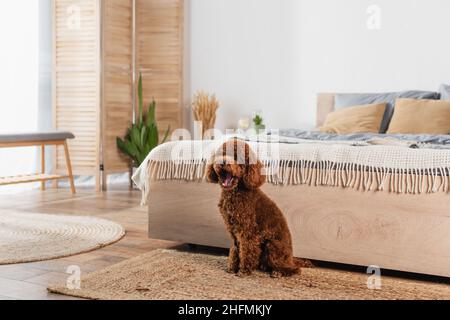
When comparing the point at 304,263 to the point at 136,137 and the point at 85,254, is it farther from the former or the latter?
the point at 136,137

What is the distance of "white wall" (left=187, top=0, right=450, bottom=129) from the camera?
14.7 ft

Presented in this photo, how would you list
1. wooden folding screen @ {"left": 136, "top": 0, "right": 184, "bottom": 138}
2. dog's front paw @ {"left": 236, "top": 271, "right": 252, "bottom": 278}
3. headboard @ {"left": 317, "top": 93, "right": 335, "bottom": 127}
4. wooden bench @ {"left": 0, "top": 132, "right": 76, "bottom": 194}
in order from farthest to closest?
wooden folding screen @ {"left": 136, "top": 0, "right": 184, "bottom": 138} < headboard @ {"left": 317, "top": 93, "right": 335, "bottom": 127} < wooden bench @ {"left": 0, "top": 132, "right": 76, "bottom": 194} < dog's front paw @ {"left": 236, "top": 271, "right": 252, "bottom": 278}

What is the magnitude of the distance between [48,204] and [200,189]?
1971mm

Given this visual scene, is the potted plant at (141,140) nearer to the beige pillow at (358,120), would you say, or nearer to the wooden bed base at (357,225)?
the beige pillow at (358,120)

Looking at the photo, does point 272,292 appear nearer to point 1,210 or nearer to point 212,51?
point 1,210

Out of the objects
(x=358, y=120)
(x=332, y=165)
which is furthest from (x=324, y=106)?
(x=332, y=165)

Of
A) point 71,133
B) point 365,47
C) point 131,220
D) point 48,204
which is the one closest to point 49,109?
point 71,133

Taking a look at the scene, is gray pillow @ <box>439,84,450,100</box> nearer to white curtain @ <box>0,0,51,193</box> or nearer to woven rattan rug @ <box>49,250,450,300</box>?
woven rattan rug @ <box>49,250,450,300</box>

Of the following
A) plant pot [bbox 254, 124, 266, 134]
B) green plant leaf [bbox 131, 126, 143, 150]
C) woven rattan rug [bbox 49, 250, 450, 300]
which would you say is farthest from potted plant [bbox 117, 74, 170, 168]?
woven rattan rug [bbox 49, 250, 450, 300]

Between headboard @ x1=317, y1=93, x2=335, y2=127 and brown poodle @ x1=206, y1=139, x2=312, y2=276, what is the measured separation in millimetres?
2540

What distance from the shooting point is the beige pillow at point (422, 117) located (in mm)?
3625

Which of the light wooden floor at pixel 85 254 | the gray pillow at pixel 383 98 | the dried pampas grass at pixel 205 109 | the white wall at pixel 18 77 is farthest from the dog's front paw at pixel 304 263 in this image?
the white wall at pixel 18 77

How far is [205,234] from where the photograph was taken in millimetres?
2738

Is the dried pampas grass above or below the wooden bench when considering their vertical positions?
above
